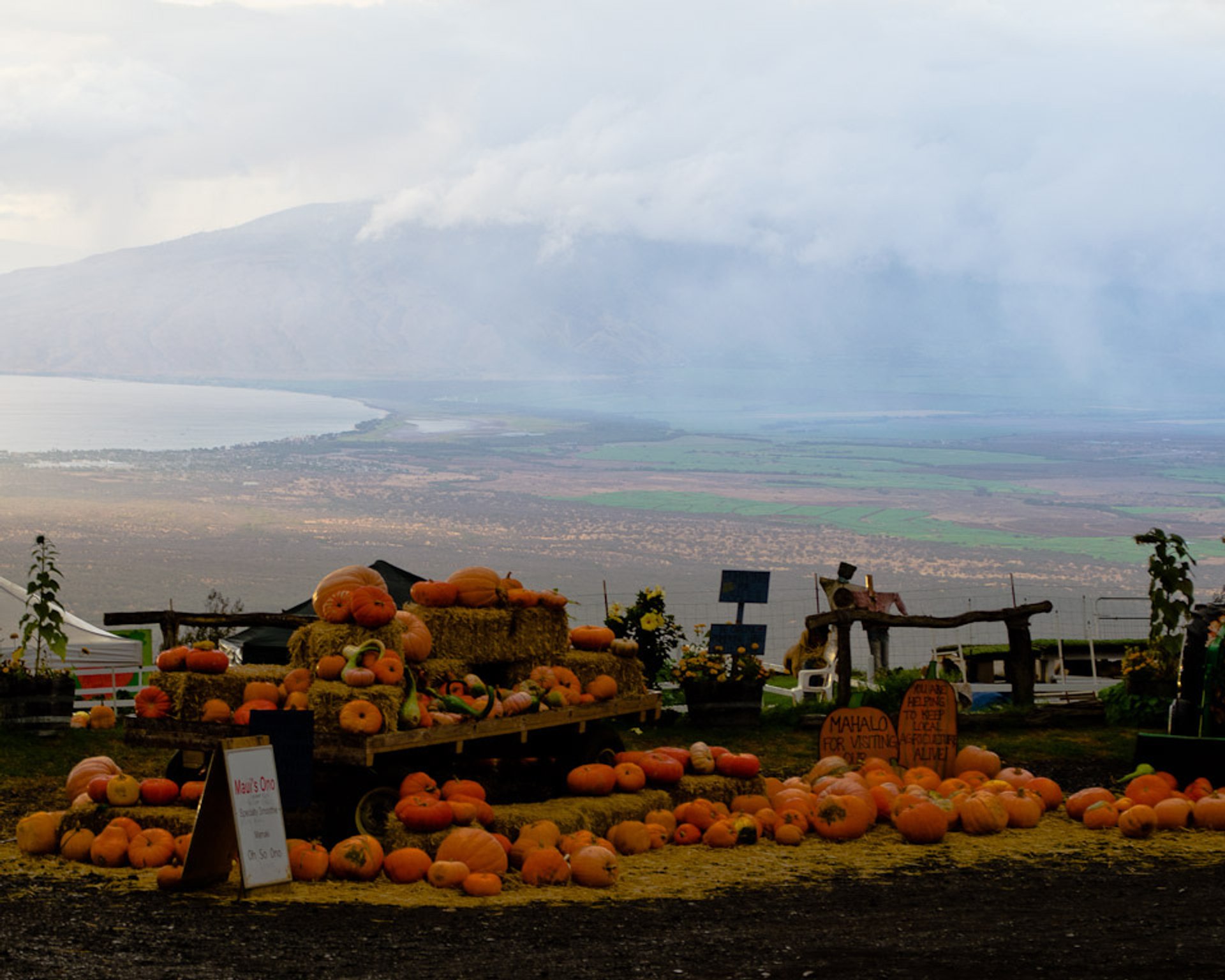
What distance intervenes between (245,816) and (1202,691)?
23.2 feet

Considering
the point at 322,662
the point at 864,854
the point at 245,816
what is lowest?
the point at 864,854

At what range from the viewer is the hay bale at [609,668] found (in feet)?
36.0

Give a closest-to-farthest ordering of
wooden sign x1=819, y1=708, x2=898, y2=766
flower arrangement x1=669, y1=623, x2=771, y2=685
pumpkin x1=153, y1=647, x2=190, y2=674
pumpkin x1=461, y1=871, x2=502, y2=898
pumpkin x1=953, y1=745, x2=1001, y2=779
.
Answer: pumpkin x1=461, y1=871, x2=502, y2=898 → pumpkin x1=153, y1=647, x2=190, y2=674 → pumpkin x1=953, y1=745, x2=1001, y2=779 → wooden sign x1=819, y1=708, x2=898, y2=766 → flower arrangement x1=669, y1=623, x2=771, y2=685

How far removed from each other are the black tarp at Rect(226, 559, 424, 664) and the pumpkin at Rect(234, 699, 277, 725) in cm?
784

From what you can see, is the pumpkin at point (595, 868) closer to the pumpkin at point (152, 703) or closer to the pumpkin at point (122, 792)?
the pumpkin at point (122, 792)

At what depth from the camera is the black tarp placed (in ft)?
58.2

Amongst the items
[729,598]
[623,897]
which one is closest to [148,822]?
[623,897]

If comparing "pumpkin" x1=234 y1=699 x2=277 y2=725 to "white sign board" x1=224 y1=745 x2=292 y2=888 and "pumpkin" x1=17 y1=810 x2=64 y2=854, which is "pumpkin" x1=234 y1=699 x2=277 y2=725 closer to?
"white sign board" x1=224 y1=745 x2=292 y2=888

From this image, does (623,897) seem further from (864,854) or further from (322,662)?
(322,662)

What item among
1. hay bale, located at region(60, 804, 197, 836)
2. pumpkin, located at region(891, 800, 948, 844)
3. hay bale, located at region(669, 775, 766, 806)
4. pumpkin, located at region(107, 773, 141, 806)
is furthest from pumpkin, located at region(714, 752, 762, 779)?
pumpkin, located at region(107, 773, 141, 806)

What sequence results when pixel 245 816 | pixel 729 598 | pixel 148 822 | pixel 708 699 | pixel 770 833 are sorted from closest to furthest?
1. pixel 245 816
2. pixel 148 822
3. pixel 770 833
4. pixel 708 699
5. pixel 729 598

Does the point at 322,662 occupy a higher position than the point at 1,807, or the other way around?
the point at 322,662

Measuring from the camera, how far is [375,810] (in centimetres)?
900

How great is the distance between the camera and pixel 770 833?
31.8 feet
